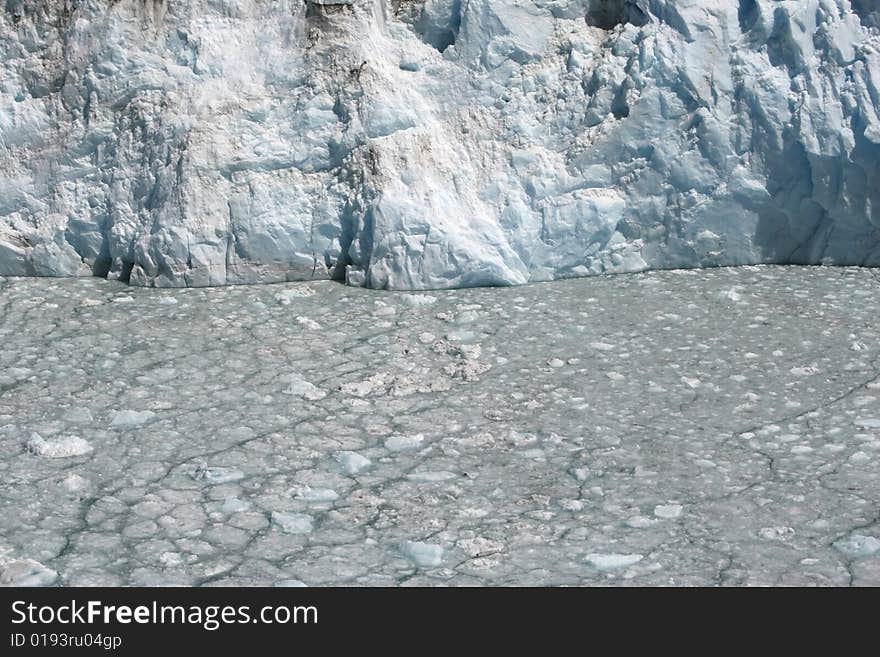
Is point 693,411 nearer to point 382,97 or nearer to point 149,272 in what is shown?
point 382,97

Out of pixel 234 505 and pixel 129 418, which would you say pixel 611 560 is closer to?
pixel 234 505

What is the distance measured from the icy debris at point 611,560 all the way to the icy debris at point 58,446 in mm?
1580

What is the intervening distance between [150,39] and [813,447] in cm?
329

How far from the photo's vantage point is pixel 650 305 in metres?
4.43

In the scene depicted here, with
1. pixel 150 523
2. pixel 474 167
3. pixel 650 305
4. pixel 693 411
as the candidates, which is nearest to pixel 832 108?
pixel 650 305

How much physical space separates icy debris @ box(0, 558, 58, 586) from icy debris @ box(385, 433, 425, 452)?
1104mm

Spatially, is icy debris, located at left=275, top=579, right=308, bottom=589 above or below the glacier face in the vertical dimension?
below

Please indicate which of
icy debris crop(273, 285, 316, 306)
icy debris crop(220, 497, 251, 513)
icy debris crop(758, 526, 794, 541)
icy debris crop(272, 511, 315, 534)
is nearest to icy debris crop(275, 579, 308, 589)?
icy debris crop(272, 511, 315, 534)

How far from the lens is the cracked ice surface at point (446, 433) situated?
2752 mm

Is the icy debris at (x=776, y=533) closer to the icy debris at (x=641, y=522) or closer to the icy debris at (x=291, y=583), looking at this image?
the icy debris at (x=641, y=522)

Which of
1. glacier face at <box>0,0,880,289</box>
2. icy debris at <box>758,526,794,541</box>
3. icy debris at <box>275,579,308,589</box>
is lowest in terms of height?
icy debris at <box>275,579,308,589</box>

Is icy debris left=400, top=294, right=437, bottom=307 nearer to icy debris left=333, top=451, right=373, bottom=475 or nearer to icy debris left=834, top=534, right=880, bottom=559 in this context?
icy debris left=333, top=451, right=373, bottom=475

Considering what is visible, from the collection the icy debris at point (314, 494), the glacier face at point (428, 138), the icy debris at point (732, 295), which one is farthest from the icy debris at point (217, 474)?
the icy debris at point (732, 295)

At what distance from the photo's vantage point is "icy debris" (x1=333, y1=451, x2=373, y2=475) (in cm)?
320
